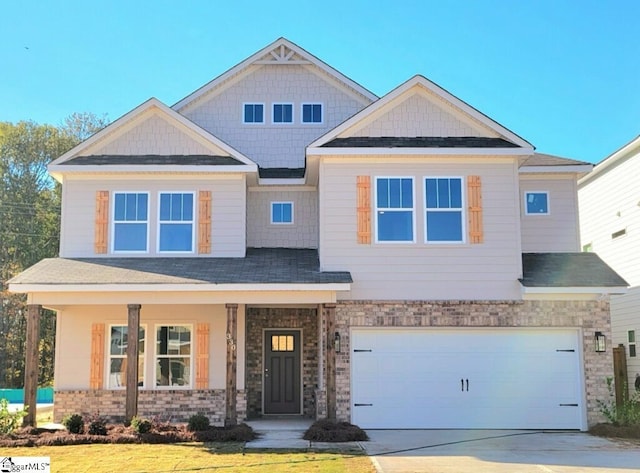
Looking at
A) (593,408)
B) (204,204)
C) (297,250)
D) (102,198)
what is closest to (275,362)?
(297,250)

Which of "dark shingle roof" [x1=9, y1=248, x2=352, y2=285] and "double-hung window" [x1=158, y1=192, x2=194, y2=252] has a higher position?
"double-hung window" [x1=158, y1=192, x2=194, y2=252]

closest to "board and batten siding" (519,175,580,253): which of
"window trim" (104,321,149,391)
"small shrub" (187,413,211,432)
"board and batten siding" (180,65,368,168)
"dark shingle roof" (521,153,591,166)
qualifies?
"dark shingle roof" (521,153,591,166)

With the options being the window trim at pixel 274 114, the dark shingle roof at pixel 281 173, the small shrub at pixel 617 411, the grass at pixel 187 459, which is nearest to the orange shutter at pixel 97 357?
the grass at pixel 187 459

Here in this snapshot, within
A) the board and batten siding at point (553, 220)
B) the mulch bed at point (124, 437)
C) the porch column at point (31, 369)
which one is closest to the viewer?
the mulch bed at point (124, 437)

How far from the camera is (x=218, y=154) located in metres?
15.7

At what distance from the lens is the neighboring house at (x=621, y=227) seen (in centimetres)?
1772

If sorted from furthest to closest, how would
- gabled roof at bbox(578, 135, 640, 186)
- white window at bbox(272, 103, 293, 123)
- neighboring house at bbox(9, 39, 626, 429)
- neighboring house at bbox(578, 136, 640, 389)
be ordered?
white window at bbox(272, 103, 293, 123)
neighboring house at bbox(578, 136, 640, 389)
gabled roof at bbox(578, 135, 640, 186)
neighboring house at bbox(9, 39, 626, 429)

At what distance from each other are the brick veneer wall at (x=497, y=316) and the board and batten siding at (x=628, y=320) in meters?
3.76

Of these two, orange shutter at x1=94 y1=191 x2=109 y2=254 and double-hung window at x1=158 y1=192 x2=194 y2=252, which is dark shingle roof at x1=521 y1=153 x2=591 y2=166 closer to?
double-hung window at x1=158 y1=192 x2=194 y2=252

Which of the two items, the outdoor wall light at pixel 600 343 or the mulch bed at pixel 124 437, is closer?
the mulch bed at pixel 124 437

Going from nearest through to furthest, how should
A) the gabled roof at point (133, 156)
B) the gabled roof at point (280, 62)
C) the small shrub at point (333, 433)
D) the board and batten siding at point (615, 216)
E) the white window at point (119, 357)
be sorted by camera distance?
the small shrub at point (333, 433) → the white window at point (119, 357) → the gabled roof at point (133, 156) → the board and batten siding at point (615, 216) → the gabled roof at point (280, 62)

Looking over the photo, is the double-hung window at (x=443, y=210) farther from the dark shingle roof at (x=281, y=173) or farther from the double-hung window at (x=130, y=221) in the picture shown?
the double-hung window at (x=130, y=221)

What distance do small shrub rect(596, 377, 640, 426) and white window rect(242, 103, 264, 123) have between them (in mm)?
10418

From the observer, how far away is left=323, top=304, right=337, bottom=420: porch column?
43.7 ft
